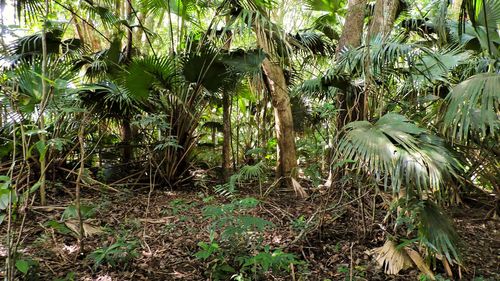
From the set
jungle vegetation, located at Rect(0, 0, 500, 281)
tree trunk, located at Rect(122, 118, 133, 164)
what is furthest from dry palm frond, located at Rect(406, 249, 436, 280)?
tree trunk, located at Rect(122, 118, 133, 164)

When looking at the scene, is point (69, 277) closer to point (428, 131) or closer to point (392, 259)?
point (392, 259)

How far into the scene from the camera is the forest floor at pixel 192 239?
2580mm

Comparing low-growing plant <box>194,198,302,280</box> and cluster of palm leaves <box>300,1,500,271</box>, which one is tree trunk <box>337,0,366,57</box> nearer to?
cluster of palm leaves <box>300,1,500,271</box>

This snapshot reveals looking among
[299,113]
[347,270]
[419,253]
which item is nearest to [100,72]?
[299,113]

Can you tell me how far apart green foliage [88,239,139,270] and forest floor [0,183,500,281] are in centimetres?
3

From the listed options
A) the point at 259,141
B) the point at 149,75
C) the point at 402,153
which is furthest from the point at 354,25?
the point at 402,153

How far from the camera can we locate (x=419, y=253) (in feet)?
8.80

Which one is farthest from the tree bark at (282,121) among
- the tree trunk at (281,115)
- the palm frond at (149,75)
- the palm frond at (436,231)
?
the palm frond at (436,231)

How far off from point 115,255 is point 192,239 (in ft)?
2.25

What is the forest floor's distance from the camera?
2.58 metres

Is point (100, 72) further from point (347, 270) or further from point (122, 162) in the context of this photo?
point (347, 270)

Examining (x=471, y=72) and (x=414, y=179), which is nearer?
(x=414, y=179)

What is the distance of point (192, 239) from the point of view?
120 inches

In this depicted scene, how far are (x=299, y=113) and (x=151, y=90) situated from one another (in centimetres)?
228
